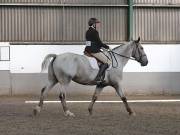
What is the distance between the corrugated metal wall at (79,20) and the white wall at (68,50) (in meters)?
0.38

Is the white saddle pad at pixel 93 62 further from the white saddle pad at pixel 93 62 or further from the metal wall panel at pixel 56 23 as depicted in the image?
the metal wall panel at pixel 56 23

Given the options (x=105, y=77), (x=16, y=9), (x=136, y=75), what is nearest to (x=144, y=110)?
(x=105, y=77)

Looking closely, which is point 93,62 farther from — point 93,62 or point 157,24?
point 157,24

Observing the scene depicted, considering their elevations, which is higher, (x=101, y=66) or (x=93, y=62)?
(x=93, y=62)

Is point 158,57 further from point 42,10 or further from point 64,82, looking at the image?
point 64,82

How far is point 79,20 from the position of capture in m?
23.7

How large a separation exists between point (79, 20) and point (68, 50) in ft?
4.56

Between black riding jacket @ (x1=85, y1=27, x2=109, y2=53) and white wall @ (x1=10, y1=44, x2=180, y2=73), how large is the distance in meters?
8.73

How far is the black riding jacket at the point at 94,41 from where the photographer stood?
14.5 m

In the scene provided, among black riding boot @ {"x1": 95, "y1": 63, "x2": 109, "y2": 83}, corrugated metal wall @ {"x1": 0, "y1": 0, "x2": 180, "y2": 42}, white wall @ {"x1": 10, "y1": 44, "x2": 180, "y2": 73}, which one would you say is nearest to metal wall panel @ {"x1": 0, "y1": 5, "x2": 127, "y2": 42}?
corrugated metal wall @ {"x1": 0, "y1": 0, "x2": 180, "y2": 42}

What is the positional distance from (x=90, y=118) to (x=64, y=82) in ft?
4.09

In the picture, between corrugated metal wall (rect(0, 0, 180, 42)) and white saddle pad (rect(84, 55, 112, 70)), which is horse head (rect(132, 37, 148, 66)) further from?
corrugated metal wall (rect(0, 0, 180, 42))

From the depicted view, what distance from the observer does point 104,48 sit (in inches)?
583

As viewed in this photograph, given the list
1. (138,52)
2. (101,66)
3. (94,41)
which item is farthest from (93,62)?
(138,52)
